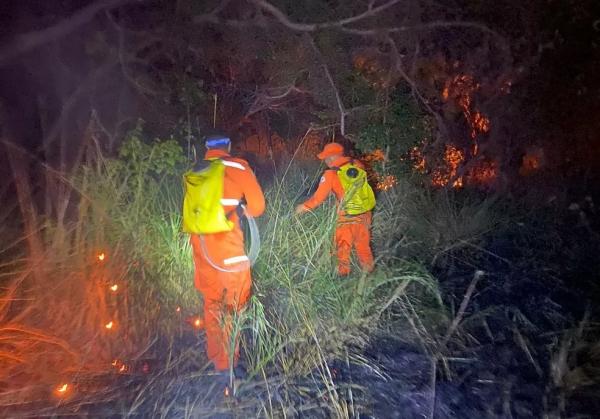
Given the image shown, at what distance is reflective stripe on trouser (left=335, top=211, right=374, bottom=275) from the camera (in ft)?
15.9

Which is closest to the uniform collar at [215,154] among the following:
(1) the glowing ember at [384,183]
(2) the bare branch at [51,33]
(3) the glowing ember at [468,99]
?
(2) the bare branch at [51,33]

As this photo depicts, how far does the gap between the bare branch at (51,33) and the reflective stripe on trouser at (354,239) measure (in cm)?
361

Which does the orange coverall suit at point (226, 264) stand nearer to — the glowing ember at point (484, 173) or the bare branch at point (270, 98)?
the bare branch at point (270, 98)

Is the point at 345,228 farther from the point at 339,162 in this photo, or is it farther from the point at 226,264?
the point at 226,264

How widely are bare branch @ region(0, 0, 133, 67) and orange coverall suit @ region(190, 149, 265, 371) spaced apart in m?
2.68

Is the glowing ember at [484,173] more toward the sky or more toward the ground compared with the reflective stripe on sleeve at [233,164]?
more toward the ground

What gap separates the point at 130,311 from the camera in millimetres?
4125

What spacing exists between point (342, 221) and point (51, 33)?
366 cm

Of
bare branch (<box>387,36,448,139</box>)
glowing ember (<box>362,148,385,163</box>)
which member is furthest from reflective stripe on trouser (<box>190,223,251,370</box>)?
bare branch (<box>387,36,448,139</box>)

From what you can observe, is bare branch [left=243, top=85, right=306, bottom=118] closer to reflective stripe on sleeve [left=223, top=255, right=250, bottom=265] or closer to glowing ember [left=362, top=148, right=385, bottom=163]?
glowing ember [left=362, top=148, right=385, bottom=163]

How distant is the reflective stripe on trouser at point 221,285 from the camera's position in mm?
3457

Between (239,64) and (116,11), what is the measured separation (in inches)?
66.3

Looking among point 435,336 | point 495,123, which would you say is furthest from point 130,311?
point 495,123

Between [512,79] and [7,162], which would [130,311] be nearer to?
[7,162]
